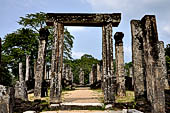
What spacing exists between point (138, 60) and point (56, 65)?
12.9ft

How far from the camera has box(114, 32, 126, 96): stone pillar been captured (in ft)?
37.6

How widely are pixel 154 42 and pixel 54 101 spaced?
16.7ft

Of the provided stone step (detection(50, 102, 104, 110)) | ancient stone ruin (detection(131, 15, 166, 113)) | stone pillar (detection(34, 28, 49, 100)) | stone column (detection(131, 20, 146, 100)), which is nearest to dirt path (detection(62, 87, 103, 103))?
stone step (detection(50, 102, 104, 110))

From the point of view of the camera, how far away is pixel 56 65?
28.3 ft

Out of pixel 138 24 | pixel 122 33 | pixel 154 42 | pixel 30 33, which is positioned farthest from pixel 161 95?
pixel 30 33

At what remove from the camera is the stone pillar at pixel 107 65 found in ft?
27.4

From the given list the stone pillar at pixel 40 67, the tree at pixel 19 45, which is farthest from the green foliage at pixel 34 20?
the stone pillar at pixel 40 67

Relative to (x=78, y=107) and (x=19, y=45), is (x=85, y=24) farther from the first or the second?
(x=19, y=45)

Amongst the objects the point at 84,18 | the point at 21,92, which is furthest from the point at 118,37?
the point at 21,92

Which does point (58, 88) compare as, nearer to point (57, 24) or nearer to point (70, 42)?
point (57, 24)

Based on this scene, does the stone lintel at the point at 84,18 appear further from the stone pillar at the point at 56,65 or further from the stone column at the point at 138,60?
the stone column at the point at 138,60

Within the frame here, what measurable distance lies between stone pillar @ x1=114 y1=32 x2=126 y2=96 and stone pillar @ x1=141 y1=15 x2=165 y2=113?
18.8 ft

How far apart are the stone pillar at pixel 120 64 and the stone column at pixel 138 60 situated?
3394 mm

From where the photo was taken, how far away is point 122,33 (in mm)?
12461
